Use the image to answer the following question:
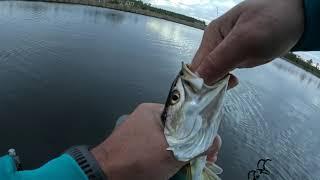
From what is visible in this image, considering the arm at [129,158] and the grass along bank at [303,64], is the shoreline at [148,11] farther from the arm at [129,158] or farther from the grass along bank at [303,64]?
the arm at [129,158]

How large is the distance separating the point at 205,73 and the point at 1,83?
1179 inches

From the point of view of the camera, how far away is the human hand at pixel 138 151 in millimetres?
1821

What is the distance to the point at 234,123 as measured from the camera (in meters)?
29.4

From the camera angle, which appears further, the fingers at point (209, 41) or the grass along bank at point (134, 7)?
the grass along bank at point (134, 7)

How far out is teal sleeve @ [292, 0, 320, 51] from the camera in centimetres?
206

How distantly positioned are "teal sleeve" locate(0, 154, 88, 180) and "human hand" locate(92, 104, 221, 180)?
16cm

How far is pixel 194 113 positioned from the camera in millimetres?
2408

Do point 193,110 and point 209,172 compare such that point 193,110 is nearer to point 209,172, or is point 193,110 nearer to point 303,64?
point 209,172

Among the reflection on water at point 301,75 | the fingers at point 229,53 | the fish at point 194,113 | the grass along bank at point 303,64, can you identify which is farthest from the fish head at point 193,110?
the grass along bank at point 303,64

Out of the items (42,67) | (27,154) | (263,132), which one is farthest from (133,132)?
(42,67)

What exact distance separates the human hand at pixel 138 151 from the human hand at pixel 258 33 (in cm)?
50

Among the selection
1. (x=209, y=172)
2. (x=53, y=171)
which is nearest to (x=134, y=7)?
(x=209, y=172)

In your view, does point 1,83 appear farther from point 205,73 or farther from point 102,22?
point 102,22

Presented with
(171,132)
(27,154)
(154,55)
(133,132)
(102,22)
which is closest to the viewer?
(133,132)
